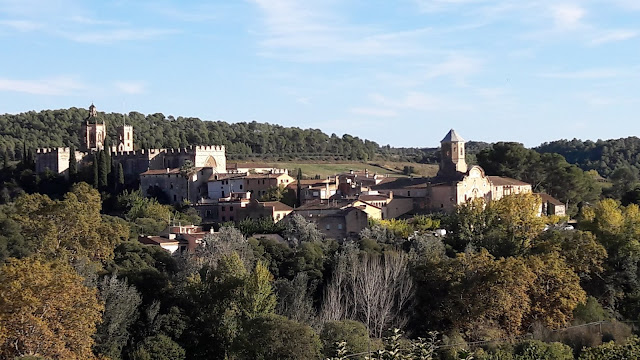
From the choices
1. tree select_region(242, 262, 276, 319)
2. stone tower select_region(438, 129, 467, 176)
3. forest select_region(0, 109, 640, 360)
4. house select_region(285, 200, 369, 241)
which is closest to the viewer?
forest select_region(0, 109, 640, 360)

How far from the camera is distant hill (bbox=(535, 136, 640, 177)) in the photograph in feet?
275

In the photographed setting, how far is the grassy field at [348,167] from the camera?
2676 inches

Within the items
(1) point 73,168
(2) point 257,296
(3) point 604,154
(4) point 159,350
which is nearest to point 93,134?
(1) point 73,168

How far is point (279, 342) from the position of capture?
25.6 metres

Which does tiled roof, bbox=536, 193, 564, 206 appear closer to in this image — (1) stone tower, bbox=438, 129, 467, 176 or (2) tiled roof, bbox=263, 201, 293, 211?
(1) stone tower, bbox=438, 129, 467, 176

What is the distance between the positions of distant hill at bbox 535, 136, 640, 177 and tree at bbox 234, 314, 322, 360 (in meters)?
57.5

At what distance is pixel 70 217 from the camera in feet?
116

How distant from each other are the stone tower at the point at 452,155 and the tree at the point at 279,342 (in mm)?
25791

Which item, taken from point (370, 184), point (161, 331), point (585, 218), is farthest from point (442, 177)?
point (161, 331)

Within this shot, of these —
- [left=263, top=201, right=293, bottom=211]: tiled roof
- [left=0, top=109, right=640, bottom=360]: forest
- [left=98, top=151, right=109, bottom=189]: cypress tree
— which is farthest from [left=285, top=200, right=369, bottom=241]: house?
[left=98, top=151, right=109, bottom=189]: cypress tree

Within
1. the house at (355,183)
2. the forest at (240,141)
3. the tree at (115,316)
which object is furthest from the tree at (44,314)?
the forest at (240,141)

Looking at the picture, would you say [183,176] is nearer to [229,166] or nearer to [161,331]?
[229,166]

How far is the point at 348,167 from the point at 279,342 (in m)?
47.0

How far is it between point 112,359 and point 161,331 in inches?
85.2
